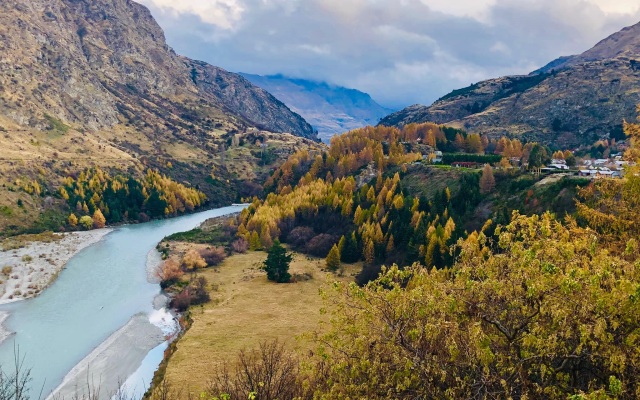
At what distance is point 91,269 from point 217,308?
34.4m

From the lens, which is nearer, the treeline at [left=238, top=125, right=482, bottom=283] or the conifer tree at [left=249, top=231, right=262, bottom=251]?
the treeline at [left=238, top=125, right=482, bottom=283]

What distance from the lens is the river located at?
42.6 metres

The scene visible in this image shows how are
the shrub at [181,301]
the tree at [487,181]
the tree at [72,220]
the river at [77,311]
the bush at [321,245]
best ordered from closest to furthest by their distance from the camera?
the river at [77,311] < the shrub at [181,301] < the tree at [487,181] < the bush at [321,245] < the tree at [72,220]

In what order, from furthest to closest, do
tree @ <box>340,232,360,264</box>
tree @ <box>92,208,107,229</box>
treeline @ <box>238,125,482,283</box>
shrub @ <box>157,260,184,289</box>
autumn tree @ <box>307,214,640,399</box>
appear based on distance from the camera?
tree @ <box>92,208,107,229</box> → tree @ <box>340,232,360,264</box> → treeline @ <box>238,125,482,283</box> → shrub @ <box>157,260,184,289</box> → autumn tree @ <box>307,214,640,399</box>

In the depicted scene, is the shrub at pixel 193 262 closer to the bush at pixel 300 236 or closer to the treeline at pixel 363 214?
the treeline at pixel 363 214

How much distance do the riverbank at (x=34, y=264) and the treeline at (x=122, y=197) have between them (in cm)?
1905

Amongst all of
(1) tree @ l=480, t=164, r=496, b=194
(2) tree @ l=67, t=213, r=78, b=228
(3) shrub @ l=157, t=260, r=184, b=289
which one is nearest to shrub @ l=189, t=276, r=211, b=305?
(3) shrub @ l=157, t=260, r=184, b=289

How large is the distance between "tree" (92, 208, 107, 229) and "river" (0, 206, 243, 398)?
919 inches

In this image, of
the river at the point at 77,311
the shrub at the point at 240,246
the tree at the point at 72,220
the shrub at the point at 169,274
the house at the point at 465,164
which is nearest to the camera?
the river at the point at 77,311

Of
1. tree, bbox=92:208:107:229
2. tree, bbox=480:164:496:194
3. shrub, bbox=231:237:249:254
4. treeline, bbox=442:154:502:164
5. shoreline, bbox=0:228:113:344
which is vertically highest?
treeline, bbox=442:154:502:164

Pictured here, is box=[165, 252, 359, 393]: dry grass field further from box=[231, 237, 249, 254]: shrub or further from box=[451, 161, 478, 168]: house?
box=[451, 161, 478, 168]: house

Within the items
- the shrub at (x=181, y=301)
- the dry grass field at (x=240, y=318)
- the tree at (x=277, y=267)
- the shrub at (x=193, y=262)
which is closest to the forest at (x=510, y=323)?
the dry grass field at (x=240, y=318)

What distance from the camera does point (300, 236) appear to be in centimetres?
9475

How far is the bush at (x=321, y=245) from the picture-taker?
8768cm
